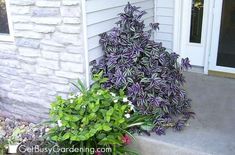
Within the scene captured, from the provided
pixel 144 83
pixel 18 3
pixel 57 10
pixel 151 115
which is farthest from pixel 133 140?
pixel 18 3

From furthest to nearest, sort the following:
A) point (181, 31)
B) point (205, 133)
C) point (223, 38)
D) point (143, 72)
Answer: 1. point (181, 31)
2. point (223, 38)
3. point (143, 72)
4. point (205, 133)

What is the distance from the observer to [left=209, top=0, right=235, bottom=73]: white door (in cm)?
362

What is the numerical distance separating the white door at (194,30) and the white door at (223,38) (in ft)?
0.47

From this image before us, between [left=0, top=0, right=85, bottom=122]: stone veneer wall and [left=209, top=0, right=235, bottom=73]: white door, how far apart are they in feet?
6.12

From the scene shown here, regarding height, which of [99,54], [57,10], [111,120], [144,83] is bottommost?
[111,120]

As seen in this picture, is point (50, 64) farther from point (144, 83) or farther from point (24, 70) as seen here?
point (144, 83)

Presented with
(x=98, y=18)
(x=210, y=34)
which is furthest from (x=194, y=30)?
(x=98, y=18)

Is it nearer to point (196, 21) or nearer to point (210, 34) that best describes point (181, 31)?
point (196, 21)

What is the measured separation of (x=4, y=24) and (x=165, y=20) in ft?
6.86

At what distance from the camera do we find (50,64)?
3.02 metres

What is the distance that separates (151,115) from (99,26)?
1025 mm

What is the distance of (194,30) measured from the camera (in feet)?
12.9

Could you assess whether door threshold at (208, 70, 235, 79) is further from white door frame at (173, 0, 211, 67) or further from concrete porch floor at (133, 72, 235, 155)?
concrete porch floor at (133, 72, 235, 155)

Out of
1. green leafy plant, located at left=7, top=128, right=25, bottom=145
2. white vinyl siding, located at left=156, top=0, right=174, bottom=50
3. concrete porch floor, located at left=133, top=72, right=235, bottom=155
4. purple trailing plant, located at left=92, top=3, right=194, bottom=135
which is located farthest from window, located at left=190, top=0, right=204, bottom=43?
green leafy plant, located at left=7, top=128, right=25, bottom=145
